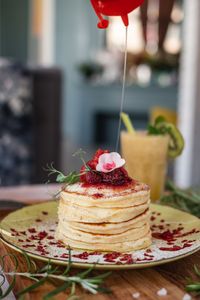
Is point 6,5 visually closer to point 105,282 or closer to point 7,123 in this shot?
point 7,123

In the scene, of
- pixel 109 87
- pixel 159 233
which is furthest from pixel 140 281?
pixel 109 87

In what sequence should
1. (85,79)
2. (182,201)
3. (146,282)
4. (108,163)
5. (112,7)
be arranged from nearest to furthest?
(146,282) < (108,163) < (112,7) < (182,201) < (85,79)

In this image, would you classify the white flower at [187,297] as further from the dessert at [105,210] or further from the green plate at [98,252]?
the dessert at [105,210]

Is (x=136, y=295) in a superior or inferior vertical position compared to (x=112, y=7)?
inferior

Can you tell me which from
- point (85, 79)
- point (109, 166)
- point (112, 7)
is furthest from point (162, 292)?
point (85, 79)

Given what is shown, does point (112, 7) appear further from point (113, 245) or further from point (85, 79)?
point (85, 79)

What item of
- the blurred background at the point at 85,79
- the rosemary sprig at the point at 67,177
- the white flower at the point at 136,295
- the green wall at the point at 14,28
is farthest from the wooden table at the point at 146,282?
the green wall at the point at 14,28
